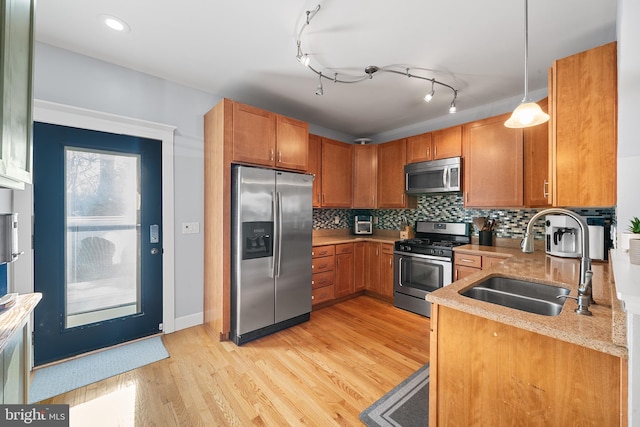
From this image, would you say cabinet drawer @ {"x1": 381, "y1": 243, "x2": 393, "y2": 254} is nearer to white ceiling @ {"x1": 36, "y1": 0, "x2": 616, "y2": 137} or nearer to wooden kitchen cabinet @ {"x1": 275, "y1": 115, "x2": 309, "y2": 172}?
wooden kitchen cabinet @ {"x1": 275, "y1": 115, "x2": 309, "y2": 172}

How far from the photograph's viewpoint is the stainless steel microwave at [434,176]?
3.23 m

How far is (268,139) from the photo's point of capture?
2791 millimetres

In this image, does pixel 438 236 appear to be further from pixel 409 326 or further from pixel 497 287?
pixel 497 287

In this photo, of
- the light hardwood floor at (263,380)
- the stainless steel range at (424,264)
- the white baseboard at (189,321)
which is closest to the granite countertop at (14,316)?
the light hardwood floor at (263,380)

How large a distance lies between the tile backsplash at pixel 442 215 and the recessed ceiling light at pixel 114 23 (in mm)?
2871

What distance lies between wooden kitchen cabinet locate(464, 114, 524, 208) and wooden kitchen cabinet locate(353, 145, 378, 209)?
128 centimetres

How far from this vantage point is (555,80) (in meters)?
1.86

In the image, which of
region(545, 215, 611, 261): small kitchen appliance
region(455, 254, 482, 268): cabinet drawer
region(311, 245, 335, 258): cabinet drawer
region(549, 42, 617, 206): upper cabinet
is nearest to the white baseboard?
region(311, 245, 335, 258): cabinet drawer

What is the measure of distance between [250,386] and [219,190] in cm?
169

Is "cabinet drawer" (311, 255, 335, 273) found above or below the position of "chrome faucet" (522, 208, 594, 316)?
below

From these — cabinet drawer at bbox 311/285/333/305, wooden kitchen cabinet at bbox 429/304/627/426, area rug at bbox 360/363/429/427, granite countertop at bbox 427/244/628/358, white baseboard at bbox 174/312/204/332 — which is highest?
granite countertop at bbox 427/244/628/358

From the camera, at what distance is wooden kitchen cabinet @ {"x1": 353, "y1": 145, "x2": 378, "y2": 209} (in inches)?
161

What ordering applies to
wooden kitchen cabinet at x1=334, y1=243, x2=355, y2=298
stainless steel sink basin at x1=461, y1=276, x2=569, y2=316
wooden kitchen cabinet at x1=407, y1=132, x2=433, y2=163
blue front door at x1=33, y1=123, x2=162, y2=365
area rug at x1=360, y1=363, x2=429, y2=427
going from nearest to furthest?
stainless steel sink basin at x1=461, y1=276, x2=569, y2=316
area rug at x1=360, y1=363, x2=429, y2=427
blue front door at x1=33, y1=123, x2=162, y2=365
wooden kitchen cabinet at x1=407, y1=132, x2=433, y2=163
wooden kitchen cabinet at x1=334, y1=243, x2=355, y2=298

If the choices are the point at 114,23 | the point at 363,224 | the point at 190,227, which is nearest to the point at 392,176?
the point at 363,224
